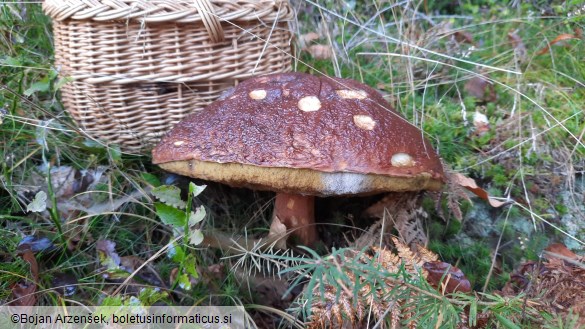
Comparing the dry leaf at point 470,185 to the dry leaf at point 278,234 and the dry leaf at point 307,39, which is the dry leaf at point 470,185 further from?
the dry leaf at point 307,39

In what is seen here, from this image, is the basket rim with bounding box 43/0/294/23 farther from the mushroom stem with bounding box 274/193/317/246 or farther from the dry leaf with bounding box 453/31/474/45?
the dry leaf with bounding box 453/31/474/45

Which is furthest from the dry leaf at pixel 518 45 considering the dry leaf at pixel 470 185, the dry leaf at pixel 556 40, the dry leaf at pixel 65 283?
the dry leaf at pixel 65 283

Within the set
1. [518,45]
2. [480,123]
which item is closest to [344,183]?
[480,123]

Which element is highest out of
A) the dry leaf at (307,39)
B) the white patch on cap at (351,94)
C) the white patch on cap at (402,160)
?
the white patch on cap at (351,94)

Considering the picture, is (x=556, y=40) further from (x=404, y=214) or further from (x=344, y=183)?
(x=344, y=183)

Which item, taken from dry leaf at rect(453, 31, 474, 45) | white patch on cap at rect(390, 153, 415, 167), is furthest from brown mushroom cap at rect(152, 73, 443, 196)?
dry leaf at rect(453, 31, 474, 45)

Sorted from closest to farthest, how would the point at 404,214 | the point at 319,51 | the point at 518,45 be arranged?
the point at 404,214 < the point at 319,51 < the point at 518,45
